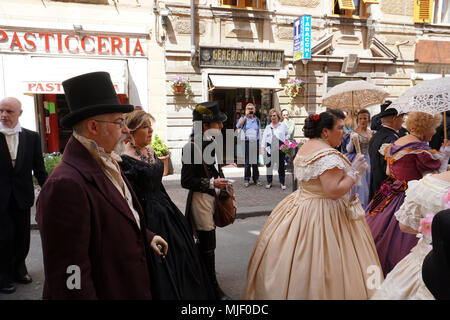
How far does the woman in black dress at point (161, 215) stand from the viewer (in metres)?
2.43

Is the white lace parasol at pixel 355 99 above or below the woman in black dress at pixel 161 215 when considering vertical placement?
above

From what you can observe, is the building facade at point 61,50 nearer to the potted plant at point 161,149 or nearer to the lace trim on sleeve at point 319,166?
the potted plant at point 161,149

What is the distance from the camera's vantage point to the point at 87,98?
1.69 meters

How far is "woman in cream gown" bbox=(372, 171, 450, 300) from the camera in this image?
5.71ft

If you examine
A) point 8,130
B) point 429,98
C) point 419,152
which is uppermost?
point 429,98

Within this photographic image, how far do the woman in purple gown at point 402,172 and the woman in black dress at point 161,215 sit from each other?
1.67 m

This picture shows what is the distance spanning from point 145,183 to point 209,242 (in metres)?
0.91

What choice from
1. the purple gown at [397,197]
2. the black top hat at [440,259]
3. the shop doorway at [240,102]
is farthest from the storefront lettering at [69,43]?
the black top hat at [440,259]

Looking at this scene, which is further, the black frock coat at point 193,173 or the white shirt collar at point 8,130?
the white shirt collar at point 8,130

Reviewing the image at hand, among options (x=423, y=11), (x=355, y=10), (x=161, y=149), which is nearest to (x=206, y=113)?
(x=161, y=149)

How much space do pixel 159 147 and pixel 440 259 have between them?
8559 millimetres

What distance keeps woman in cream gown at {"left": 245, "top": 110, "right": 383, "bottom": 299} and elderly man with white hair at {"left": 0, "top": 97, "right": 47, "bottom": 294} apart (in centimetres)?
253

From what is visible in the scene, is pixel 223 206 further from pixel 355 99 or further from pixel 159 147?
pixel 159 147
